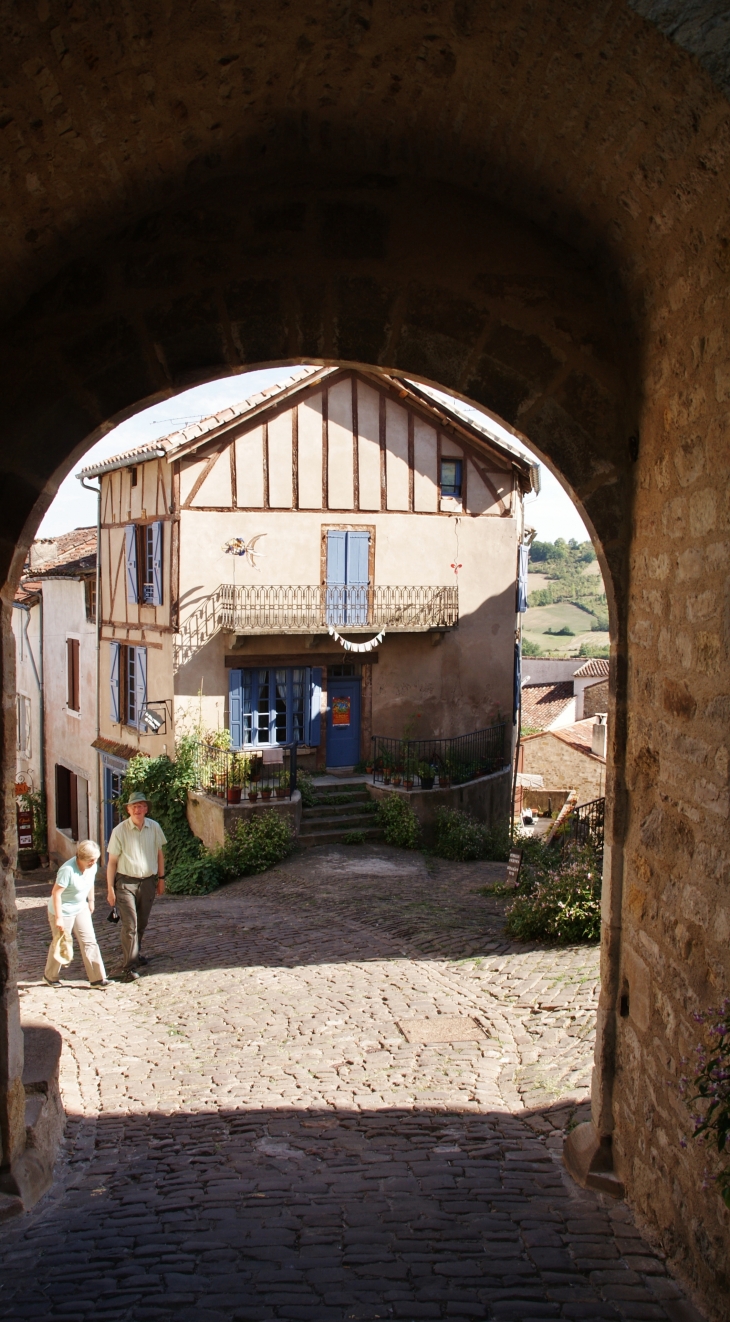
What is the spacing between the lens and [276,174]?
388 cm

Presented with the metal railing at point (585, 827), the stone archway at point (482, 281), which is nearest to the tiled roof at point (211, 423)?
the metal railing at point (585, 827)

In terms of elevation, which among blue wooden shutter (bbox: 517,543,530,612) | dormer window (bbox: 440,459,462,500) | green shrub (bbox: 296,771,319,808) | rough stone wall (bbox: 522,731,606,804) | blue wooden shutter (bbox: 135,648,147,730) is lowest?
rough stone wall (bbox: 522,731,606,804)

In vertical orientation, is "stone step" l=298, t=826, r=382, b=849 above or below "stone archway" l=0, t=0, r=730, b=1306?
below

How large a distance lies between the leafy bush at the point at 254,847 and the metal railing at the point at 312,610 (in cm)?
282

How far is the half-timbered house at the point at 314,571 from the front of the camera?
1533 centimetres

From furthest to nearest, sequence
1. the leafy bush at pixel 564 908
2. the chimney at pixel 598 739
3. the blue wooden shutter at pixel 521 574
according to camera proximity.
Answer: the chimney at pixel 598 739 → the blue wooden shutter at pixel 521 574 → the leafy bush at pixel 564 908

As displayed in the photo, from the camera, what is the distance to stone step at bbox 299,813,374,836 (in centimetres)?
1484

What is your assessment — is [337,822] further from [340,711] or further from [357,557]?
[357,557]

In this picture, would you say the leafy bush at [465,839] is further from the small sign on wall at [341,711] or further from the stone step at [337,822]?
the small sign on wall at [341,711]

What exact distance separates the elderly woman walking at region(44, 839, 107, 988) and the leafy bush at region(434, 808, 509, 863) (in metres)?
7.45

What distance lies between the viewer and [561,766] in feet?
94.0

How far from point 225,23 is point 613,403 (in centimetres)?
194

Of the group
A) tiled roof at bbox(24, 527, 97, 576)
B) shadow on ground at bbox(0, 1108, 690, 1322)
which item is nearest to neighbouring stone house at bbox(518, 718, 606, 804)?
tiled roof at bbox(24, 527, 97, 576)

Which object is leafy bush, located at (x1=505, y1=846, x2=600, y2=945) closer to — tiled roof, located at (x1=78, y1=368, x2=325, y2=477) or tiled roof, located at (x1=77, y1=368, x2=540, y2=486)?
tiled roof, located at (x1=77, y1=368, x2=540, y2=486)
